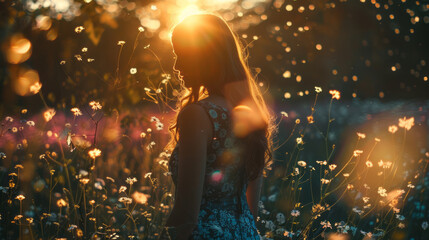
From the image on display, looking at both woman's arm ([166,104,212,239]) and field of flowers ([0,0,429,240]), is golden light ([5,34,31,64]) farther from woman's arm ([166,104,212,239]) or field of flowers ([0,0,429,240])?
woman's arm ([166,104,212,239])

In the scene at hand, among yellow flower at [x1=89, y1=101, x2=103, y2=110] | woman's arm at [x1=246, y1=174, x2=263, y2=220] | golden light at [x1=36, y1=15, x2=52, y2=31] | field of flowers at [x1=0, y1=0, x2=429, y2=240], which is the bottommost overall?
field of flowers at [x1=0, y1=0, x2=429, y2=240]

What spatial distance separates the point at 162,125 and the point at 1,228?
167 centimetres

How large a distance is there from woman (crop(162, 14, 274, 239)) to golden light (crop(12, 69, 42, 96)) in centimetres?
137

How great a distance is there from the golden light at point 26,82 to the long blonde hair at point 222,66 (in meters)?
1.37

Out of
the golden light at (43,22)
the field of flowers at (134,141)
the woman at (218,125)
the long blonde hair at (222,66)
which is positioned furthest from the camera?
the field of flowers at (134,141)

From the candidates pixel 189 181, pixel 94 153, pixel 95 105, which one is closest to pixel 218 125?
pixel 189 181

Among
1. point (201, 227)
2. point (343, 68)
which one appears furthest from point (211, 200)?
point (343, 68)

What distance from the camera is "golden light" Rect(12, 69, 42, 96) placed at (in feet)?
9.19


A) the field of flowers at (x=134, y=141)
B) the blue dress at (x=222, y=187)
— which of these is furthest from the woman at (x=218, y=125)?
the field of flowers at (x=134, y=141)

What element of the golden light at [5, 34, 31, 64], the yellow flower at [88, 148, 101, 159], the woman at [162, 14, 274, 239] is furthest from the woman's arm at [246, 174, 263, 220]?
the golden light at [5, 34, 31, 64]

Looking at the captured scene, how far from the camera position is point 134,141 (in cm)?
585

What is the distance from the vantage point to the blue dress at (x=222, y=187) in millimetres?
1897

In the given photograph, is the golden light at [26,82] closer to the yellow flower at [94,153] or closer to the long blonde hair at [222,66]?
the yellow flower at [94,153]

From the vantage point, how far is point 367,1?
10.3 m
